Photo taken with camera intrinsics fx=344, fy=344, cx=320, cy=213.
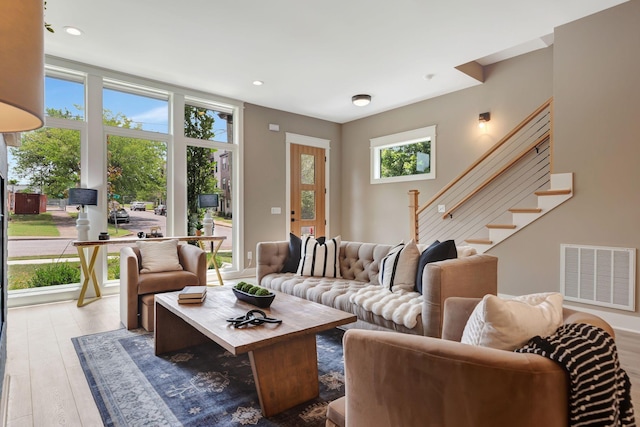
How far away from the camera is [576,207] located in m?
3.58

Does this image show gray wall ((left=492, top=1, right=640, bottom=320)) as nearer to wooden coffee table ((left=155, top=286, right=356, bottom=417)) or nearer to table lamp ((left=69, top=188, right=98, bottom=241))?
wooden coffee table ((left=155, top=286, right=356, bottom=417))

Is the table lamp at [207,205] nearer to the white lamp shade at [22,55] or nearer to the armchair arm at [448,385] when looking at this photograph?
the armchair arm at [448,385]

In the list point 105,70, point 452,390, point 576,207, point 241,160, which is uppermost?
point 105,70

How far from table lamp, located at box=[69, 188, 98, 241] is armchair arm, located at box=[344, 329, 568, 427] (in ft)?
13.6

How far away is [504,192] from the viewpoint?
4703 mm

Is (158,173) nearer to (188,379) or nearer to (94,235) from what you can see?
(94,235)

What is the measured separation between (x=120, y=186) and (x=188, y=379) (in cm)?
338

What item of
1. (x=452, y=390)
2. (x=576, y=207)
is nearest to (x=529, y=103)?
(x=576, y=207)

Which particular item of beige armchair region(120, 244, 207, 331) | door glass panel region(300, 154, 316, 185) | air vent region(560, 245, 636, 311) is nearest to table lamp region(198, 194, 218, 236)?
beige armchair region(120, 244, 207, 331)

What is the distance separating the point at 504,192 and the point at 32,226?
602cm

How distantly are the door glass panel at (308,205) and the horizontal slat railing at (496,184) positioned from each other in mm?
2217

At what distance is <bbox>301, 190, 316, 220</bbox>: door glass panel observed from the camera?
6645 millimetres

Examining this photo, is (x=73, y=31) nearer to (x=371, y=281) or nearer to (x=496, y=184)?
(x=371, y=281)

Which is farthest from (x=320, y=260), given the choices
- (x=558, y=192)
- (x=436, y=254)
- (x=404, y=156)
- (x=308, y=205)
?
(x=404, y=156)
